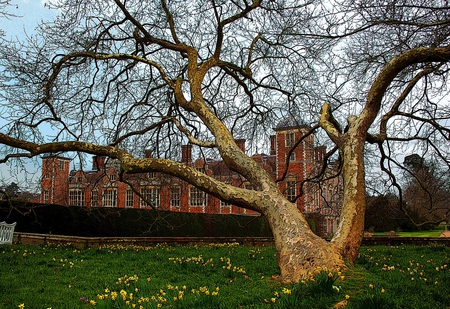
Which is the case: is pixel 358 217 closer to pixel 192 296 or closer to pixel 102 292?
pixel 192 296

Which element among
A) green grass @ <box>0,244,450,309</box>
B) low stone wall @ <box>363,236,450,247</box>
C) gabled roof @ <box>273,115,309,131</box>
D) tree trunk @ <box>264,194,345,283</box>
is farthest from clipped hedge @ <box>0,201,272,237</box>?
tree trunk @ <box>264,194,345,283</box>

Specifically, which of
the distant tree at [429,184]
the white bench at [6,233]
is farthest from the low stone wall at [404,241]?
the white bench at [6,233]

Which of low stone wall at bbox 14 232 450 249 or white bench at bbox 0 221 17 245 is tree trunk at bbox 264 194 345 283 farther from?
white bench at bbox 0 221 17 245

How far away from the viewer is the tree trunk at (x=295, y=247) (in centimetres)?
482

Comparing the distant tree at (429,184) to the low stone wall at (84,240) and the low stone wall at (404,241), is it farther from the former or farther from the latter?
the low stone wall at (84,240)

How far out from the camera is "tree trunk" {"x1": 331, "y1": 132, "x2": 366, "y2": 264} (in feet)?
17.3

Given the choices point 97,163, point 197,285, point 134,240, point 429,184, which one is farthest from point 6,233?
point 429,184

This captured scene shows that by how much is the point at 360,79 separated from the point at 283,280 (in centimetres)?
523

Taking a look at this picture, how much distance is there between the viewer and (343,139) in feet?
20.6

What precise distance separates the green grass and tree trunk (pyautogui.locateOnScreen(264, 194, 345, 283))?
232 mm

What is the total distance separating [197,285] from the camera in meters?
5.21

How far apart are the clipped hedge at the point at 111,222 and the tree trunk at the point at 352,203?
6331 millimetres

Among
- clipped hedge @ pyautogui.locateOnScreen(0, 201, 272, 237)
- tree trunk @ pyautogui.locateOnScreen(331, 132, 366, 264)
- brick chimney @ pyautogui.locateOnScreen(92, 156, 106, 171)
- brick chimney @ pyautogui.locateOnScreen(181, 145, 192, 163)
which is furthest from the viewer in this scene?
clipped hedge @ pyautogui.locateOnScreen(0, 201, 272, 237)

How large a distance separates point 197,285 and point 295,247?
136cm
